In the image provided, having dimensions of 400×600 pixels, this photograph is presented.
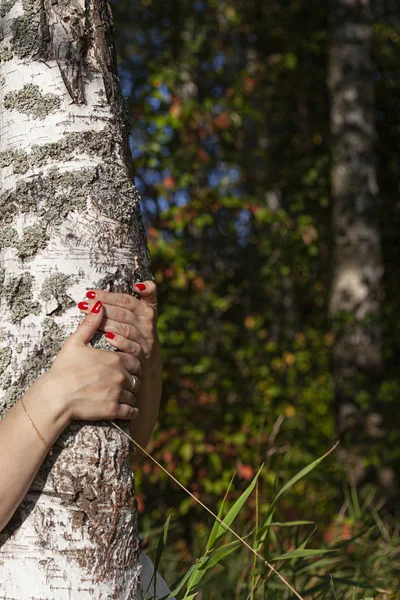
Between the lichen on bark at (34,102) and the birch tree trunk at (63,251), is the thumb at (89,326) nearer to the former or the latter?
the birch tree trunk at (63,251)

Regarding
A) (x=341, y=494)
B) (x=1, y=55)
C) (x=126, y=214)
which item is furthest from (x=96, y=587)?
(x=341, y=494)

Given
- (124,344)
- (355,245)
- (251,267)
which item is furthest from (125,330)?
(251,267)

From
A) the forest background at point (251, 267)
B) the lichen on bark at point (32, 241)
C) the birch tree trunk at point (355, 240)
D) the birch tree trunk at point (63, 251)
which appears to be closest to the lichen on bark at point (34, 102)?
the birch tree trunk at point (63, 251)

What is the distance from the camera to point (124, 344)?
4.65 ft

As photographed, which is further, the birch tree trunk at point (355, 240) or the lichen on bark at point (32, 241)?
the birch tree trunk at point (355, 240)

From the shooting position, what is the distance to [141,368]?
1.51 metres

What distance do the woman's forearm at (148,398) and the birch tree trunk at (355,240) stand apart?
11.3ft

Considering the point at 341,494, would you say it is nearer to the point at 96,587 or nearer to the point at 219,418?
the point at 219,418

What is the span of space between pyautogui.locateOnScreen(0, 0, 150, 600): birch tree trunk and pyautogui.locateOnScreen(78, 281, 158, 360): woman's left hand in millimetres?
Result: 26

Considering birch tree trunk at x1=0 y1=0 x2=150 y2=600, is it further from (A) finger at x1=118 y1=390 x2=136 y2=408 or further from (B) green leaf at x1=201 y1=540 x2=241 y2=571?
(B) green leaf at x1=201 y1=540 x2=241 y2=571

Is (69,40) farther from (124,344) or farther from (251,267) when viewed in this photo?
(251,267)

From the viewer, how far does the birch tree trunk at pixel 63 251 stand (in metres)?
1.29

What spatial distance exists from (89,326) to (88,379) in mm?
104

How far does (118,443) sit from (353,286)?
3.98m
